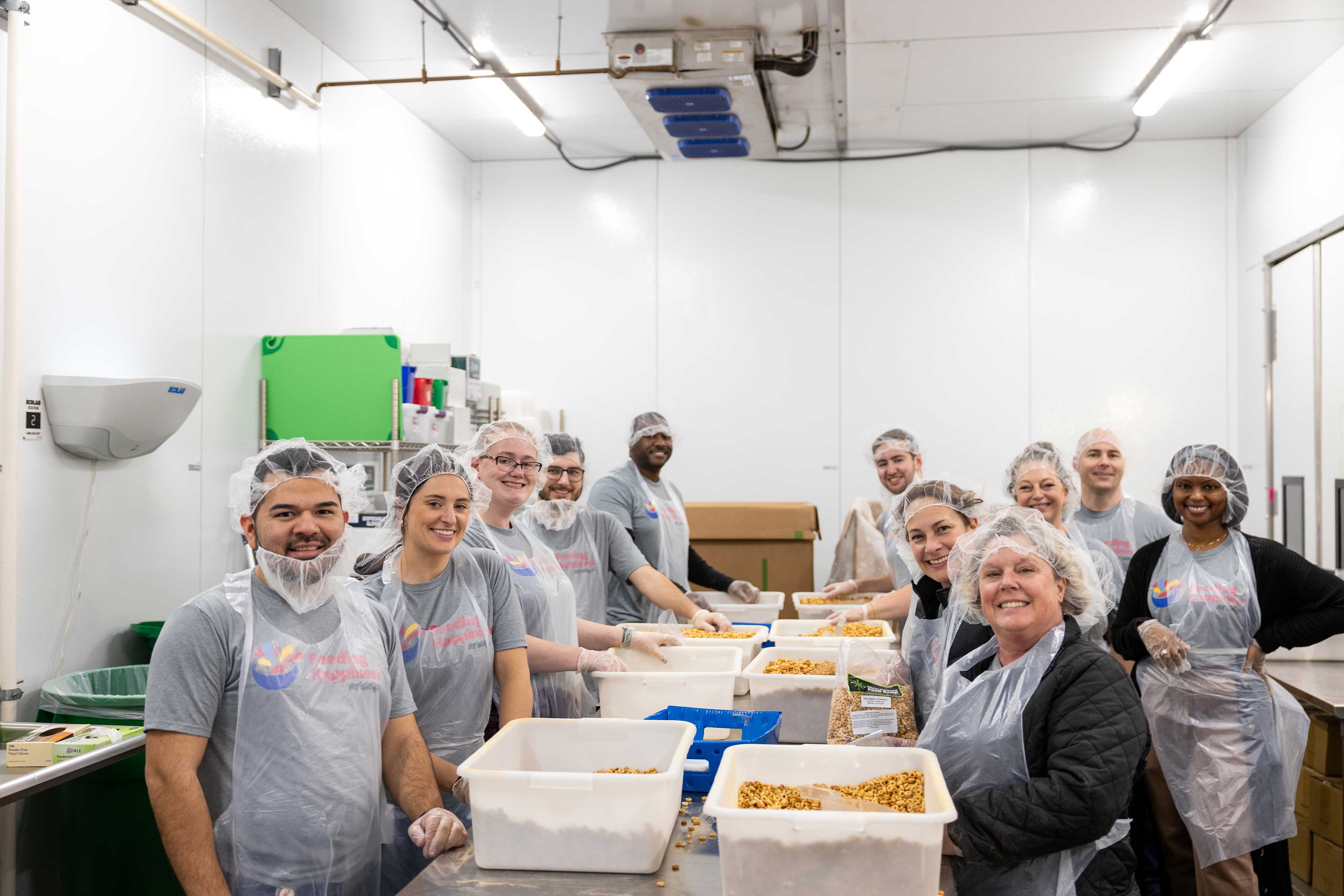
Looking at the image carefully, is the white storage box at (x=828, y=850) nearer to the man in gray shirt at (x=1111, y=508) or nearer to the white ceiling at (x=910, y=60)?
the man in gray shirt at (x=1111, y=508)

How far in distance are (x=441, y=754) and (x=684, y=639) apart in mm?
849

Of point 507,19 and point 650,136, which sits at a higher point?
point 507,19

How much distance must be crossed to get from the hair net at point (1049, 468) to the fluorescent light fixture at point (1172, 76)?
6.82ft

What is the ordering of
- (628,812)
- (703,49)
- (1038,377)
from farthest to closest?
(1038,377) → (703,49) → (628,812)

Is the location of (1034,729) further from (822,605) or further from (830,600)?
(830,600)

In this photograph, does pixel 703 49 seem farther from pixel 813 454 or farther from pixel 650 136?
pixel 813 454

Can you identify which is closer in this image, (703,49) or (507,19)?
(703,49)

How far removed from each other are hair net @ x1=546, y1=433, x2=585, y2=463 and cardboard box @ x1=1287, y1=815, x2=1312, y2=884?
2558mm

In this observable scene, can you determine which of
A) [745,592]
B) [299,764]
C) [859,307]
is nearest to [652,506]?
[745,592]

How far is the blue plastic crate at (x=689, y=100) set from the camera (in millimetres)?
3744

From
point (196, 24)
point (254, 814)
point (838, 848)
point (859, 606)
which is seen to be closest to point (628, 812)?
point (838, 848)

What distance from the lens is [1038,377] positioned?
19.0 ft

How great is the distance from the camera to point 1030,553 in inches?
68.2

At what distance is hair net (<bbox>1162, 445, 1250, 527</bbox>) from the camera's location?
2.77 m
